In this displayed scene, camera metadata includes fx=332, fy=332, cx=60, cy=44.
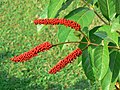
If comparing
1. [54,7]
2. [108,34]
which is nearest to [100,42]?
[108,34]

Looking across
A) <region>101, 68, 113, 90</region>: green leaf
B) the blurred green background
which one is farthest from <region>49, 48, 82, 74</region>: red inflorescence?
the blurred green background

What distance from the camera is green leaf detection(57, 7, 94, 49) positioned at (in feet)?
4.48

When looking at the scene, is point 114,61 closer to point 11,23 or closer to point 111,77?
point 111,77

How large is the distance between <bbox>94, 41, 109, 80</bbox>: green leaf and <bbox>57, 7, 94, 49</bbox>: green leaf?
0.18m

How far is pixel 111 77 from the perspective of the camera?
4.27ft

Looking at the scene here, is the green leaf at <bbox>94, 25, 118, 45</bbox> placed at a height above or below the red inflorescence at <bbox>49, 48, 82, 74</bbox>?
above

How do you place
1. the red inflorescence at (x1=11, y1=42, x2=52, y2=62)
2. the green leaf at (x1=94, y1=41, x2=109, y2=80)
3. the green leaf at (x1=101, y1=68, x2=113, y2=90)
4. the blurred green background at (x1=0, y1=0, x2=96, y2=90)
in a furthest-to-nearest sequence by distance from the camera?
1. the blurred green background at (x1=0, y1=0, x2=96, y2=90)
2. the green leaf at (x1=101, y1=68, x2=113, y2=90)
3. the green leaf at (x1=94, y1=41, x2=109, y2=80)
4. the red inflorescence at (x1=11, y1=42, x2=52, y2=62)

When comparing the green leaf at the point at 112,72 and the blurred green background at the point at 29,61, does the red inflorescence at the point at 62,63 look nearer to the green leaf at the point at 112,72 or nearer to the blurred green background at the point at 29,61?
the green leaf at the point at 112,72

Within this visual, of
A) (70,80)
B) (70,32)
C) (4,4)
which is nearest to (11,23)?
(4,4)

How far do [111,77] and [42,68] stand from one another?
3.74 m

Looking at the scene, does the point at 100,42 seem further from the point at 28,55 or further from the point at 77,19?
the point at 28,55

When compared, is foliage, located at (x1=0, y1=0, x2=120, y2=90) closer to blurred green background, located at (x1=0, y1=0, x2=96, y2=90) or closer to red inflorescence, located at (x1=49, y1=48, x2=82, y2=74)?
blurred green background, located at (x1=0, y1=0, x2=96, y2=90)

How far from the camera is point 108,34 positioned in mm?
1256

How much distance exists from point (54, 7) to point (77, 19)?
144mm
